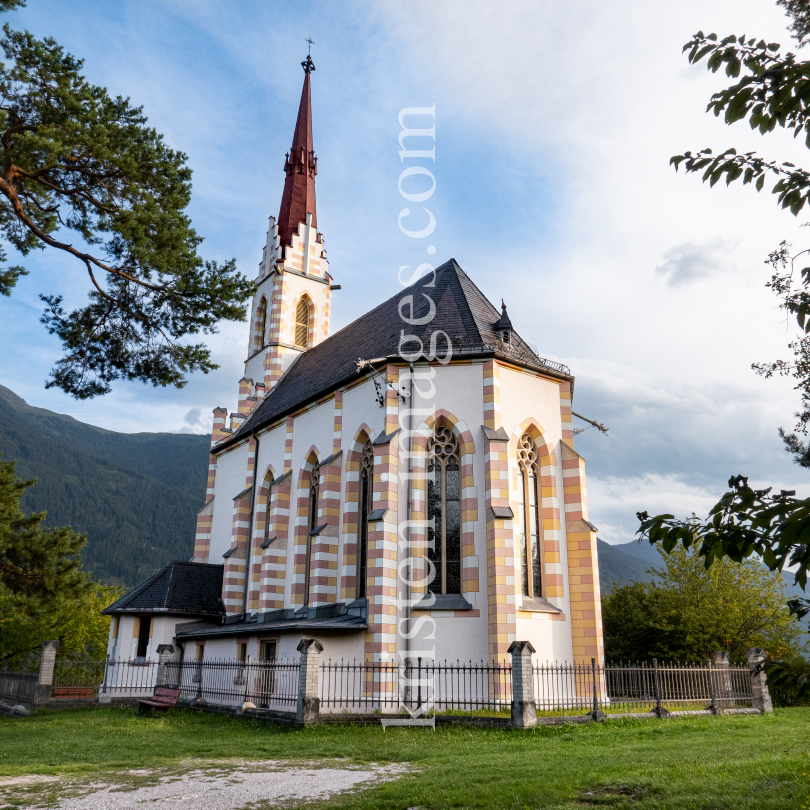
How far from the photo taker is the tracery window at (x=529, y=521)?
18984 millimetres

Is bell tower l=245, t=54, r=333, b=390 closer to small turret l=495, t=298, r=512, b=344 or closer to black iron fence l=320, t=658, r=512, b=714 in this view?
small turret l=495, t=298, r=512, b=344

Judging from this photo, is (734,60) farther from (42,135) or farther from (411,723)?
(411,723)

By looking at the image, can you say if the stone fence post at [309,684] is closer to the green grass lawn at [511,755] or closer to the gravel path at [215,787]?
the green grass lawn at [511,755]

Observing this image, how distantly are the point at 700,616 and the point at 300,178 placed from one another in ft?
99.3

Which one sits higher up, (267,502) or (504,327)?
(504,327)

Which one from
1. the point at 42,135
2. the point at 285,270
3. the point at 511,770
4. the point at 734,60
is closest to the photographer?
the point at 734,60

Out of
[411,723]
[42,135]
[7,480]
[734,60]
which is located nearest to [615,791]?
[734,60]

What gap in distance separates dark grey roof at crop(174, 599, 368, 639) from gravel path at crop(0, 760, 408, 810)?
7.20 m

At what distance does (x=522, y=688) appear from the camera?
1480 cm

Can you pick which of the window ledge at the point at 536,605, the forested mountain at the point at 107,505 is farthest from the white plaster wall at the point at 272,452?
the forested mountain at the point at 107,505

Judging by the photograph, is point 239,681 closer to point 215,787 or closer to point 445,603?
point 445,603

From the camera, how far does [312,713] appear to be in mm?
15531

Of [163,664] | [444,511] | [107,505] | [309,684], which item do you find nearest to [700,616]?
[444,511]

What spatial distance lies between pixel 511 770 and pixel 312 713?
24.2 ft
